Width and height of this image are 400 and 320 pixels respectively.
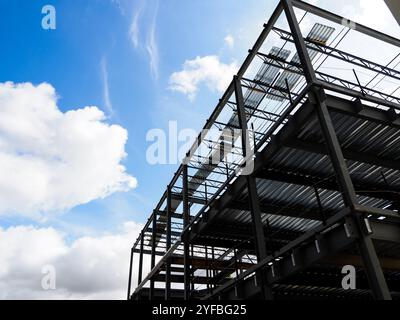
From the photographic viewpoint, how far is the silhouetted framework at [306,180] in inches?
368

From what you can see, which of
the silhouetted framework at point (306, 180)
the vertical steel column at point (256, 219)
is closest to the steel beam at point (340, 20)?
the silhouetted framework at point (306, 180)

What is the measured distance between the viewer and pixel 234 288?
13180 mm

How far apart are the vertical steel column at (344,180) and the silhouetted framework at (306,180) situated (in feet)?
0.09

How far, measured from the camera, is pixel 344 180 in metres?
8.98

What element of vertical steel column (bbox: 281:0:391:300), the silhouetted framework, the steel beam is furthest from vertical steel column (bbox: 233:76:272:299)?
the steel beam

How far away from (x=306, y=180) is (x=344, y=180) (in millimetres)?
4704

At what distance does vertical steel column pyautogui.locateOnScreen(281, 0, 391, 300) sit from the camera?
7730mm

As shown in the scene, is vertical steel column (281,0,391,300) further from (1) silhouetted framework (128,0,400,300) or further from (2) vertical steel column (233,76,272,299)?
(2) vertical steel column (233,76,272,299)
